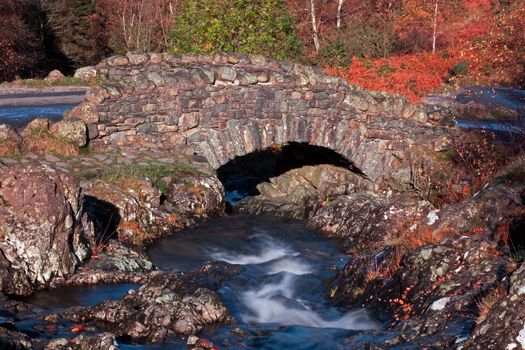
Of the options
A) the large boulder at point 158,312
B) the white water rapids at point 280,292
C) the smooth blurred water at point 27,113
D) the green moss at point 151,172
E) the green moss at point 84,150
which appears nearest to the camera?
the large boulder at point 158,312

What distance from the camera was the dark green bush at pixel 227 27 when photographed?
23.0 metres

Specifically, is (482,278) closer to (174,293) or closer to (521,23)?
(174,293)

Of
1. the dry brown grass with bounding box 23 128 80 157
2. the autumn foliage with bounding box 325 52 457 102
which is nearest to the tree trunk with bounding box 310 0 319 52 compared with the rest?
the autumn foliage with bounding box 325 52 457 102

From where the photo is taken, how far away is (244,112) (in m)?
16.5

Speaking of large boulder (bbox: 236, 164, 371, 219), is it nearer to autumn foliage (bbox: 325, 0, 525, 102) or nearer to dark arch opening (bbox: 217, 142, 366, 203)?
dark arch opening (bbox: 217, 142, 366, 203)

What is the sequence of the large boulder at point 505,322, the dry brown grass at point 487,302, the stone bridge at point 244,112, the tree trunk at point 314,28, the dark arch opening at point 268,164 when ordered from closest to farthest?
the large boulder at point 505,322
the dry brown grass at point 487,302
the stone bridge at point 244,112
the dark arch opening at point 268,164
the tree trunk at point 314,28

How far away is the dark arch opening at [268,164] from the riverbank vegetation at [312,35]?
3370 mm

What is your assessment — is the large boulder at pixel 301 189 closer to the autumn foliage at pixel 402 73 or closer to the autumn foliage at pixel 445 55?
the autumn foliage at pixel 445 55

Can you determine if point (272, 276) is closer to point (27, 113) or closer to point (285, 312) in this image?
point (285, 312)

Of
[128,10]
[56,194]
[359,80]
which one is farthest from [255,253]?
[128,10]

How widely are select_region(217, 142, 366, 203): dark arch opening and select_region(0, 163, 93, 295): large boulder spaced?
8.19 meters

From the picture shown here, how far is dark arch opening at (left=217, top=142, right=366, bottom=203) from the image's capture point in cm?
1925

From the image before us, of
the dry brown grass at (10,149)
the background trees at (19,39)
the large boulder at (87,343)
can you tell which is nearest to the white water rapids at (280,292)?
the large boulder at (87,343)

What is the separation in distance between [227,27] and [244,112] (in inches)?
285
